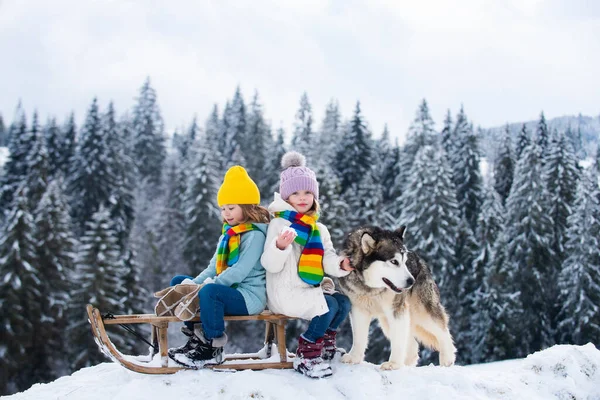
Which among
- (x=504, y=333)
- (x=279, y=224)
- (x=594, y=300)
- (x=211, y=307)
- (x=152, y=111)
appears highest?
(x=152, y=111)

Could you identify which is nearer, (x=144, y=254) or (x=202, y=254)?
(x=202, y=254)

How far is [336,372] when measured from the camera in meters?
5.73

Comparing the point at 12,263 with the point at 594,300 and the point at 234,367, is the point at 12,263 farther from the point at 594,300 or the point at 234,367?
the point at 594,300

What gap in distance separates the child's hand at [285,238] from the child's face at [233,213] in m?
0.76

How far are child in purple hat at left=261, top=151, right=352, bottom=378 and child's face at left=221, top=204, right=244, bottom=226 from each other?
0.37 m

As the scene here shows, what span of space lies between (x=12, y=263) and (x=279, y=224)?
96.8ft

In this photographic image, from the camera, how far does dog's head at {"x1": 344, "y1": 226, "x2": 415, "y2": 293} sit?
5.76m

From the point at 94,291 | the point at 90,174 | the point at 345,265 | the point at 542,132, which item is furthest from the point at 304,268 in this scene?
the point at 542,132

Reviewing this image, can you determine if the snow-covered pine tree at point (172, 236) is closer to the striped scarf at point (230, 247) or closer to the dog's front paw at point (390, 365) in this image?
the striped scarf at point (230, 247)

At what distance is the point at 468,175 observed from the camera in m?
44.7

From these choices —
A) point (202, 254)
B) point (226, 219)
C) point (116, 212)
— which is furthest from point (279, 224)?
point (116, 212)

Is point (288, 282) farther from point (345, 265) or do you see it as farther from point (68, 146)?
point (68, 146)

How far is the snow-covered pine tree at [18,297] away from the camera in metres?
28.5

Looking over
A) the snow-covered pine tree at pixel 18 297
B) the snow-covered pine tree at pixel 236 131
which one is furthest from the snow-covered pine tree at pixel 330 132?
the snow-covered pine tree at pixel 18 297
